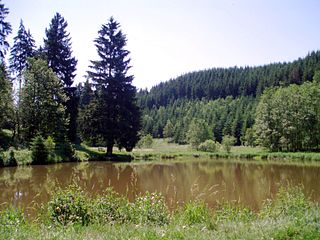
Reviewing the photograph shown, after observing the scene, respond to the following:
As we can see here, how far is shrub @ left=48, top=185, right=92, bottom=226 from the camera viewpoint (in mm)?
6707

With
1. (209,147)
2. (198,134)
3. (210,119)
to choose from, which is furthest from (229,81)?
(209,147)

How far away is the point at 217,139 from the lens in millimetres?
Result: 80312

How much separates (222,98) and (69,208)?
354 ft

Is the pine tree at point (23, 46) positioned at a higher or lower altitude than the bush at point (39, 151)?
higher

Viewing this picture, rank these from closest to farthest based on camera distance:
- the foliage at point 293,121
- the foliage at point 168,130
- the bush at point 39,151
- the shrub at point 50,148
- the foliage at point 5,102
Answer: the bush at point 39,151 → the foliage at point 5,102 → the shrub at point 50,148 → the foliage at point 293,121 → the foliage at point 168,130

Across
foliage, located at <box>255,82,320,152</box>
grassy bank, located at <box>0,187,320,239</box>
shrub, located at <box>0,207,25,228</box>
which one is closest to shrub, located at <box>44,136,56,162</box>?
grassy bank, located at <box>0,187,320,239</box>

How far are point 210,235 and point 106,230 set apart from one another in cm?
176

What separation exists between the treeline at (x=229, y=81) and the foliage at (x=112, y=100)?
68001mm

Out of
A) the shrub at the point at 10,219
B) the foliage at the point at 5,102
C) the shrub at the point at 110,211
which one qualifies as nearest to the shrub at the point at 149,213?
the shrub at the point at 110,211

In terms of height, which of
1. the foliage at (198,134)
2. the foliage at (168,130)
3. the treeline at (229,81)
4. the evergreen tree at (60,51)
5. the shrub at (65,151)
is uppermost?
the treeline at (229,81)

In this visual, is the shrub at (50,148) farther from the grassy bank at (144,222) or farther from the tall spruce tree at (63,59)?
the grassy bank at (144,222)

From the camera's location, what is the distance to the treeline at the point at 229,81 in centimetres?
9662

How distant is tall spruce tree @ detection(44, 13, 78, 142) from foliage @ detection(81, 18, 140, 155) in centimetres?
409

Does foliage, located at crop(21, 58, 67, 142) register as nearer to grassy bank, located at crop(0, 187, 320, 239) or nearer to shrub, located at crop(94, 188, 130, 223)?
grassy bank, located at crop(0, 187, 320, 239)
